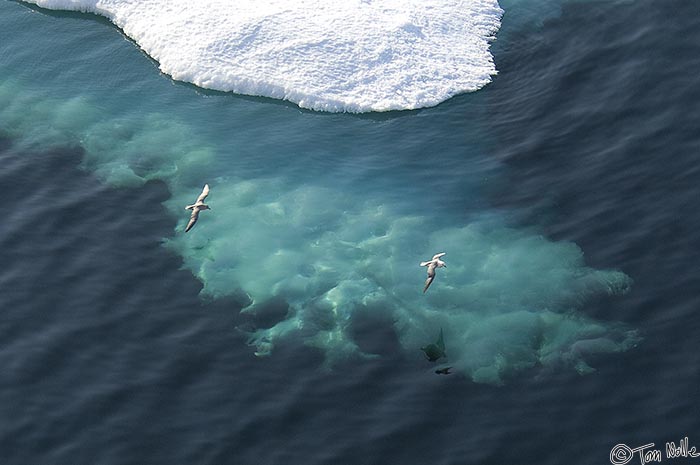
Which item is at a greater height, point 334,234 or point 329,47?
point 329,47

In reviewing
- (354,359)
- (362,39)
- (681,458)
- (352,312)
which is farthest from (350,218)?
(681,458)

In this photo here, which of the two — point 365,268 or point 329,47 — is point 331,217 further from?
point 329,47

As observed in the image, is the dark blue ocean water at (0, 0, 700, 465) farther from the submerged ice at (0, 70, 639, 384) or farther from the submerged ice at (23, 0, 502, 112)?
the submerged ice at (23, 0, 502, 112)

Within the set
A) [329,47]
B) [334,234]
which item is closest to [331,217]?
[334,234]

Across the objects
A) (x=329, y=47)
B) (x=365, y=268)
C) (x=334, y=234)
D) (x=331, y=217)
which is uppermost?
(x=329, y=47)

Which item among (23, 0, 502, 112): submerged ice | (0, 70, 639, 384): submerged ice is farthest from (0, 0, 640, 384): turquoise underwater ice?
(23, 0, 502, 112): submerged ice
